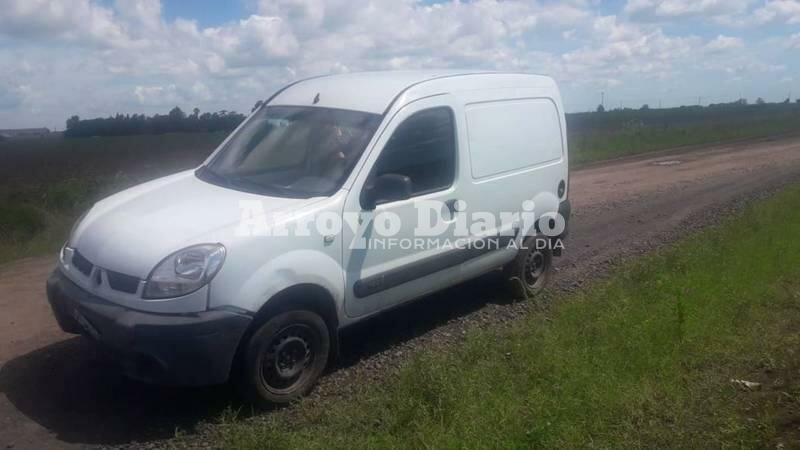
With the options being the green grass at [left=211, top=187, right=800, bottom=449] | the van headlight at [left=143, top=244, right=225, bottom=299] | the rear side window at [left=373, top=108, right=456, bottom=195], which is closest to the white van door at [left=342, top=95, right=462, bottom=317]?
Result: the rear side window at [left=373, top=108, right=456, bottom=195]

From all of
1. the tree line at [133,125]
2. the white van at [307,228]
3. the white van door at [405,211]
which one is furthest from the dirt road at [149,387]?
the tree line at [133,125]

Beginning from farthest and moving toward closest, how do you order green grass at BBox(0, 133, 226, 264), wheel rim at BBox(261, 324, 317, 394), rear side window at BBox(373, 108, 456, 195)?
green grass at BBox(0, 133, 226, 264)
rear side window at BBox(373, 108, 456, 195)
wheel rim at BBox(261, 324, 317, 394)

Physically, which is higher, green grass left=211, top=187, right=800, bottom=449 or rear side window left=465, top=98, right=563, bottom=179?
rear side window left=465, top=98, right=563, bottom=179

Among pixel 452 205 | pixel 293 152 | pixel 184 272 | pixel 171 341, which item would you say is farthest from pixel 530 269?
pixel 171 341

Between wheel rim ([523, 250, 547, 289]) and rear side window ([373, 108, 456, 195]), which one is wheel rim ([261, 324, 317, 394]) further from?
wheel rim ([523, 250, 547, 289])

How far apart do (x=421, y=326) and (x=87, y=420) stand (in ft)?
9.29

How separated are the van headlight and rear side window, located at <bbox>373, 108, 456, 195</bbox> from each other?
1415mm

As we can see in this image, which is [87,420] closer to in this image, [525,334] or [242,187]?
[242,187]

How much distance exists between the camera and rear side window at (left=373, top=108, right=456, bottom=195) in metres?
5.39

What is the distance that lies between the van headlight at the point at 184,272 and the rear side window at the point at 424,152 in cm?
142

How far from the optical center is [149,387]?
5023 mm

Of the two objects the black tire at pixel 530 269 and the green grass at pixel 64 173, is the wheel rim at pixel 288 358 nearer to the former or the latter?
the black tire at pixel 530 269

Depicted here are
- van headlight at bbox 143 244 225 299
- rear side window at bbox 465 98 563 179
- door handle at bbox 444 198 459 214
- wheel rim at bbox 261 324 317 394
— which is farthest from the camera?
rear side window at bbox 465 98 563 179

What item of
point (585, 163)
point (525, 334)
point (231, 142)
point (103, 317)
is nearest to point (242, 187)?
point (231, 142)
